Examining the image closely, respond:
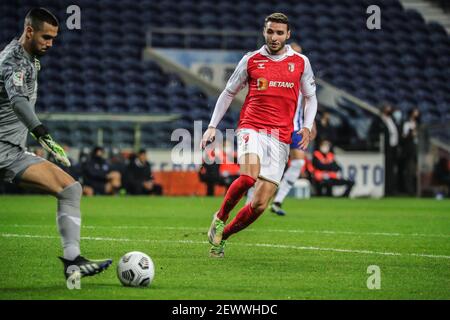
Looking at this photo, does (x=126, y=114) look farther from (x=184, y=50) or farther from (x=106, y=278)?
(x=106, y=278)

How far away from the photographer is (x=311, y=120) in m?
9.13

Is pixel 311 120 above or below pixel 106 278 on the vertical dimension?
above

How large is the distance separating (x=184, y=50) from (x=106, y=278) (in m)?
19.3

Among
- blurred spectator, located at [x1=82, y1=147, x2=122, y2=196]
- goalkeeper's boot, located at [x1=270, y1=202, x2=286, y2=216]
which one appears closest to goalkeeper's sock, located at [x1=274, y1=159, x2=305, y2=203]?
goalkeeper's boot, located at [x1=270, y1=202, x2=286, y2=216]

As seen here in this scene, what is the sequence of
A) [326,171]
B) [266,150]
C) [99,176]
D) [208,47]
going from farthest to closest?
[208,47], [326,171], [99,176], [266,150]

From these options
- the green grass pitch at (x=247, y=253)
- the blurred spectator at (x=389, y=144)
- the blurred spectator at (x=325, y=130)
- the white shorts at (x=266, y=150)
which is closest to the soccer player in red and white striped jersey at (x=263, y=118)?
the white shorts at (x=266, y=150)

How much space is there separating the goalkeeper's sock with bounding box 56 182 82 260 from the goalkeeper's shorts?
0.31 m

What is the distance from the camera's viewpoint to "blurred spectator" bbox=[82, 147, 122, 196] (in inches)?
820

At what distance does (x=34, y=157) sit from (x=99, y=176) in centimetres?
1448

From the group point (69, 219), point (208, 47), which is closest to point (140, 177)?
point (208, 47)

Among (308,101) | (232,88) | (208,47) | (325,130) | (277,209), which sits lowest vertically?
(277,209)

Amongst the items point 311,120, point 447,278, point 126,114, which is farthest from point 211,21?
point 447,278

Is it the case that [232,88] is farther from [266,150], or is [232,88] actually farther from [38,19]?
[38,19]

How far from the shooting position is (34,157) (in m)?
6.63
